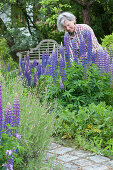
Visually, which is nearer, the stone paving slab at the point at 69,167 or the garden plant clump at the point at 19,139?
the garden plant clump at the point at 19,139

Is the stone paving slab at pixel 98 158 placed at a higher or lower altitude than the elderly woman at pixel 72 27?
lower

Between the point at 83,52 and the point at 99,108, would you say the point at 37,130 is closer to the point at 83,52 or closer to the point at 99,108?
the point at 99,108

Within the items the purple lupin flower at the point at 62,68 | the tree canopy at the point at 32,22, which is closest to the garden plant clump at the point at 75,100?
the purple lupin flower at the point at 62,68

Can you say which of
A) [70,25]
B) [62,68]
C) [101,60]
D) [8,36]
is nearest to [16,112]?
[62,68]

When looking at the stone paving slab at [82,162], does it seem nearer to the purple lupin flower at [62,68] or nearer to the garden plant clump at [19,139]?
the garden plant clump at [19,139]

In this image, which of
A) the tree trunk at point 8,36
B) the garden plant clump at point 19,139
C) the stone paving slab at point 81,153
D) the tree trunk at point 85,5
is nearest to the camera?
the garden plant clump at point 19,139

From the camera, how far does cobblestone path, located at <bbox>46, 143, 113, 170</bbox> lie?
3455mm

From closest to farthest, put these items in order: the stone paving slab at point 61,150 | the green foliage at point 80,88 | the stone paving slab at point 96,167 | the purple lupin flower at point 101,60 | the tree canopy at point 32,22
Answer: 1. the stone paving slab at point 96,167
2. the stone paving slab at point 61,150
3. the green foliage at point 80,88
4. the purple lupin flower at point 101,60
5. the tree canopy at point 32,22

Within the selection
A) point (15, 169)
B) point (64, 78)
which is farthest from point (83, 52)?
point (15, 169)

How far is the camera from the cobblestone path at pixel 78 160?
3.45 m

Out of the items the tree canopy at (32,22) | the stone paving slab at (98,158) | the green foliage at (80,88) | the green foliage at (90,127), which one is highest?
the tree canopy at (32,22)

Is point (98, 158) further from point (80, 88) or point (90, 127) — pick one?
point (80, 88)

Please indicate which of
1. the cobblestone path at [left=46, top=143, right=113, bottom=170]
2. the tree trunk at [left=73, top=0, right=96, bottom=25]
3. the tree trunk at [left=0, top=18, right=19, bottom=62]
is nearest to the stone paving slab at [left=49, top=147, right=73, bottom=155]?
the cobblestone path at [left=46, top=143, right=113, bottom=170]

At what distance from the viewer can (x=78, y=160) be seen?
3.66 meters
